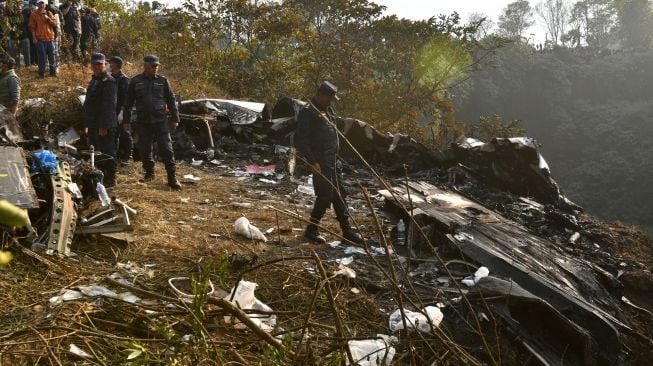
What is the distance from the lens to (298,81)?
46.4 ft

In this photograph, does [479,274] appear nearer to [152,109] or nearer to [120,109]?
[152,109]

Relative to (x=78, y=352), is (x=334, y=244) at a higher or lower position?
lower

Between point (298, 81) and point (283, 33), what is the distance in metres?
1.40

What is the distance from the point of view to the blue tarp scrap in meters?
3.91


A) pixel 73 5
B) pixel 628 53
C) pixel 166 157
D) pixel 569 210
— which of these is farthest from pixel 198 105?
pixel 628 53

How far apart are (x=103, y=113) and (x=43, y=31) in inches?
193

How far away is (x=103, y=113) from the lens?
5.85 metres

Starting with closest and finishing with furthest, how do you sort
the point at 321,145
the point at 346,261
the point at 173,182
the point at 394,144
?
the point at 346,261 < the point at 321,145 < the point at 173,182 < the point at 394,144

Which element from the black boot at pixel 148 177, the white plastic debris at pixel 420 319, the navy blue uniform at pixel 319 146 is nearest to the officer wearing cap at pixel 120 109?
the black boot at pixel 148 177

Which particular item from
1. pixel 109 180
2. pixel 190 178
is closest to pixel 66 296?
pixel 109 180

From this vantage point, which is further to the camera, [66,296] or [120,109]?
[120,109]

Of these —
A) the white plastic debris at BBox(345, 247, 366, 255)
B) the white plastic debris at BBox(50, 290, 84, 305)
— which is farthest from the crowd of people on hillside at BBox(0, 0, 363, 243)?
the white plastic debris at BBox(50, 290, 84, 305)

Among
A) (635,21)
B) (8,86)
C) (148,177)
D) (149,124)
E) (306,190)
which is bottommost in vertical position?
(306,190)

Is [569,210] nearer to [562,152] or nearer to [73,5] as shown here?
[73,5]
